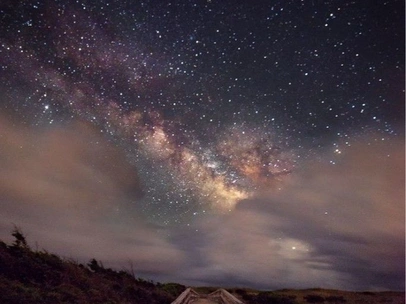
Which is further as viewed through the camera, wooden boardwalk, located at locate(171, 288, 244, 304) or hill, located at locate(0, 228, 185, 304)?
wooden boardwalk, located at locate(171, 288, 244, 304)

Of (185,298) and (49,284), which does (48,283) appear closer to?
(49,284)

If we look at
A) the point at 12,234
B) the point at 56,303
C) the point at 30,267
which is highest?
the point at 12,234

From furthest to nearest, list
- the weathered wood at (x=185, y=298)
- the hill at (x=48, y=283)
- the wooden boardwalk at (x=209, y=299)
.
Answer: the wooden boardwalk at (x=209, y=299) < the weathered wood at (x=185, y=298) < the hill at (x=48, y=283)

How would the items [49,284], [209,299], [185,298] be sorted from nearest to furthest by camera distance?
[49,284], [185,298], [209,299]

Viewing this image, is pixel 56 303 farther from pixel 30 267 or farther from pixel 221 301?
pixel 221 301

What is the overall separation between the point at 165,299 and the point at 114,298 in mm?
5641

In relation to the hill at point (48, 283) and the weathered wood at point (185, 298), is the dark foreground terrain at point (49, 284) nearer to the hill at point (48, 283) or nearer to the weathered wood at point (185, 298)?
the hill at point (48, 283)

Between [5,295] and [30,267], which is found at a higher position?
[30,267]

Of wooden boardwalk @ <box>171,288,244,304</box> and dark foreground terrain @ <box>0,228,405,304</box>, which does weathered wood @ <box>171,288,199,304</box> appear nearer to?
wooden boardwalk @ <box>171,288,244,304</box>

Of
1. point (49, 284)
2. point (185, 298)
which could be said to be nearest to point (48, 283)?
point (49, 284)

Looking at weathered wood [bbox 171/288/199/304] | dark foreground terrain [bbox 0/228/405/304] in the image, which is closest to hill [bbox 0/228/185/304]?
dark foreground terrain [bbox 0/228/405/304]

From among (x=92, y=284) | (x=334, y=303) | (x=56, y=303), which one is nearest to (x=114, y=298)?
(x=92, y=284)

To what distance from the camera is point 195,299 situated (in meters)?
21.5

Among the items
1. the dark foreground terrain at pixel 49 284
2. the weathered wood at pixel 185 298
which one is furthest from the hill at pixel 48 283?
the weathered wood at pixel 185 298
